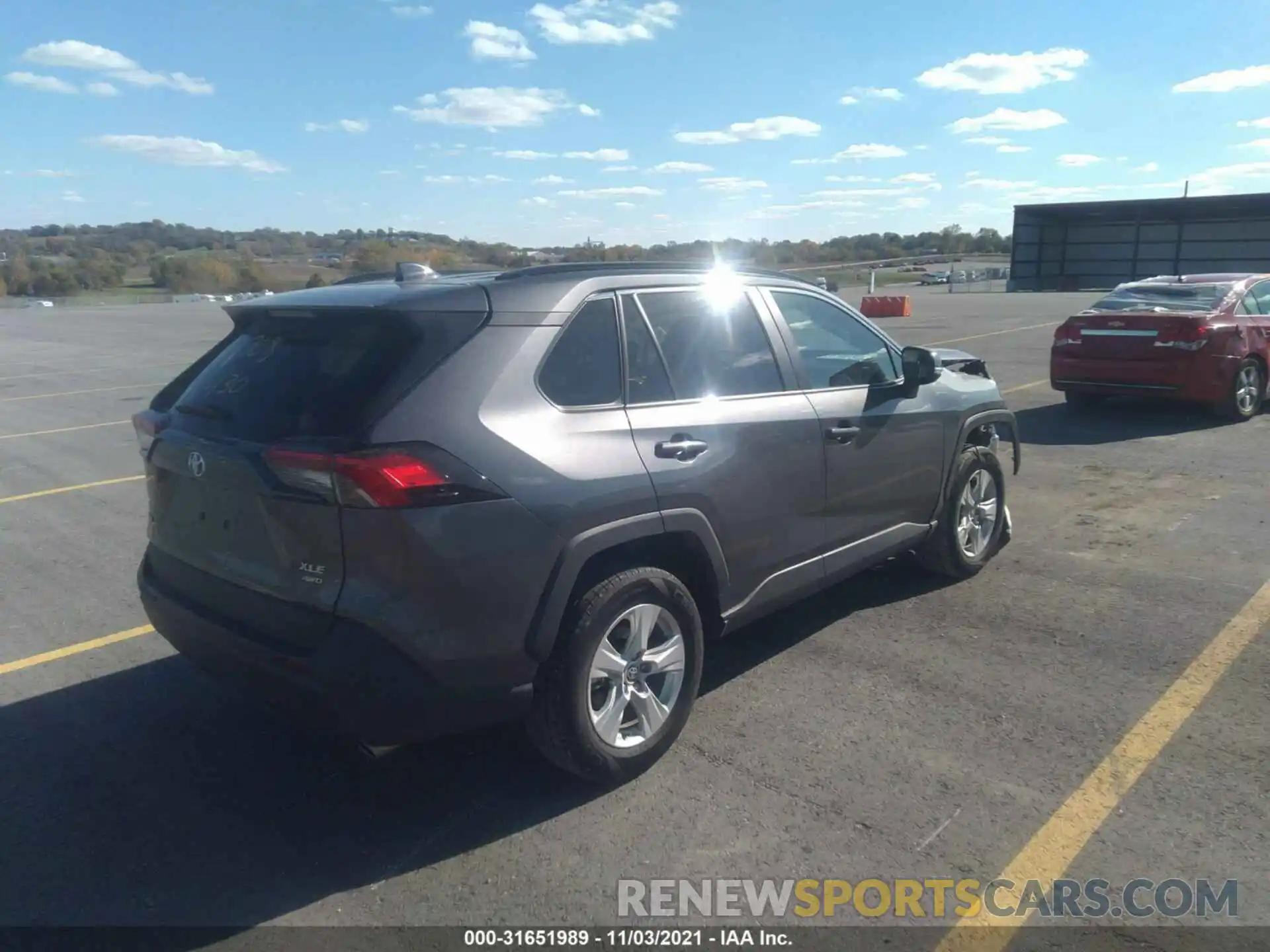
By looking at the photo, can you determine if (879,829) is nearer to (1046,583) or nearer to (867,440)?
(867,440)

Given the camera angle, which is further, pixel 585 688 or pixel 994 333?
pixel 994 333

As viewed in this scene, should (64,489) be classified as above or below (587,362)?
below

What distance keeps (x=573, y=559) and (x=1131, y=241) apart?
58.4m

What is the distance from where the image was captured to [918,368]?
16.7ft

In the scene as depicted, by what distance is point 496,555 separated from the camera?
3248 millimetres

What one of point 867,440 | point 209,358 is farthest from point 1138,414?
point 209,358

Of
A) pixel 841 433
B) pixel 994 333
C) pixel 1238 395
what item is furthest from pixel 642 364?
pixel 994 333

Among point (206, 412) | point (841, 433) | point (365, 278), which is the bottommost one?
point (841, 433)

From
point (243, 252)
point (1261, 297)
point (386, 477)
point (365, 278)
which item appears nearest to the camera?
point (386, 477)

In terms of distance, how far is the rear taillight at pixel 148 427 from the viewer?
3.95 meters

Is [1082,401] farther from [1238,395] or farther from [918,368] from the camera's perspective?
[918,368]

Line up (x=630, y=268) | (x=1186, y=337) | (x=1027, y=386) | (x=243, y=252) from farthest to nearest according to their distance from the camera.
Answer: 1. (x=243, y=252)
2. (x=1027, y=386)
3. (x=1186, y=337)
4. (x=630, y=268)

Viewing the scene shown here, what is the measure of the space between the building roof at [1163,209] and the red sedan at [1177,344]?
1752 inches

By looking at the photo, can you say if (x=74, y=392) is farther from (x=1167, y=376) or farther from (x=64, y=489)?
(x=1167, y=376)
